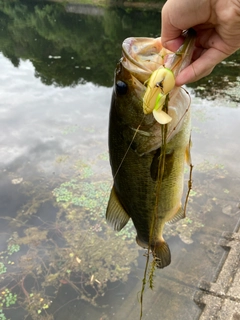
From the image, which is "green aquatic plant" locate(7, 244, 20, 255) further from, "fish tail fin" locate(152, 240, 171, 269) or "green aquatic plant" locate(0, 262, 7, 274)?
"fish tail fin" locate(152, 240, 171, 269)

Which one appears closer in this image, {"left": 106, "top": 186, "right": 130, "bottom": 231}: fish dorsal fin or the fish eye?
the fish eye

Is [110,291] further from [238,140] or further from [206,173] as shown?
[238,140]

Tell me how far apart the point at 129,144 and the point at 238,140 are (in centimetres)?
471

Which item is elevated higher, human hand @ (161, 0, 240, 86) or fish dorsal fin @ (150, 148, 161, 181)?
human hand @ (161, 0, 240, 86)

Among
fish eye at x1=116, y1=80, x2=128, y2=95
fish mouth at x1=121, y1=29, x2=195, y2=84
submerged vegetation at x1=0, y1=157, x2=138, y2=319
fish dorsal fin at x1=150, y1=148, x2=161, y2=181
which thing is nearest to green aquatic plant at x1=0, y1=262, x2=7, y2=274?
submerged vegetation at x1=0, y1=157, x2=138, y2=319

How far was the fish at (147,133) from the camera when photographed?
1352mm

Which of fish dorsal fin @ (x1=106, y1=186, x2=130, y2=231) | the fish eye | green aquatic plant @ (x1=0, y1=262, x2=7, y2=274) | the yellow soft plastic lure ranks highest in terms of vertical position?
the yellow soft plastic lure

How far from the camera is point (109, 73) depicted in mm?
10234

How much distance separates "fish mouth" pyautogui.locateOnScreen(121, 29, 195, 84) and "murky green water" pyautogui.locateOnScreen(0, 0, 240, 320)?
2.53 m

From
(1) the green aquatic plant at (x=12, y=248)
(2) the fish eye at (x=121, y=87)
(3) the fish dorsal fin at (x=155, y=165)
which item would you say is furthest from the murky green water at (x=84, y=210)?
(2) the fish eye at (x=121, y=87)

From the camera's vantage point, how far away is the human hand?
4.50ft

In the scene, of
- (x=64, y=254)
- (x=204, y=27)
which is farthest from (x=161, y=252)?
(x=64, y=254)

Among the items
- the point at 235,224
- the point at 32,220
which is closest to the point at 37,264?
the point at 32,220

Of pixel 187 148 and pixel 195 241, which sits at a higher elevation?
pixel 187 148
